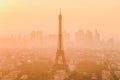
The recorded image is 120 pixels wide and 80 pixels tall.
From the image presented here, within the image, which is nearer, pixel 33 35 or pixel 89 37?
pixel 33 35

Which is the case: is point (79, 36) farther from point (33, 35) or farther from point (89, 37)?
point (33, 35)

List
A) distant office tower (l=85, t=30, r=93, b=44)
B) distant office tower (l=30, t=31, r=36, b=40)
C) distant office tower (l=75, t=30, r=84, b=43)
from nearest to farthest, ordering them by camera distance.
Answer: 1. distant office tower (l=30, t=31, r=36, b=40)
2. distant office tower (l=85, t=30, r=93, b=44)
3. distant office tower (l=75, t=30, r=84, b=43)

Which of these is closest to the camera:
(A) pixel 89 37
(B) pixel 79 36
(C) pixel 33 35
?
(C) pixel 33 35

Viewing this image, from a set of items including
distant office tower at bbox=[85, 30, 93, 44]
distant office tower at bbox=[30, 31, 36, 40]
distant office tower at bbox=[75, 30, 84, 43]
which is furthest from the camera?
distant office tower at bbox=[75, 30, 84, 43]

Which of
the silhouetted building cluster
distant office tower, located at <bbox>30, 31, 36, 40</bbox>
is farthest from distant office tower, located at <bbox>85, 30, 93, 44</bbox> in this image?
distant office tower, located at <bbox>30, 31, 36, 40</bbox>

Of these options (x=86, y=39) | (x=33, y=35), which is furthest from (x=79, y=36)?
(x=33, y=35)

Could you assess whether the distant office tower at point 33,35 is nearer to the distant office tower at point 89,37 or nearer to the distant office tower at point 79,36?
the distant office tower at point 79,36

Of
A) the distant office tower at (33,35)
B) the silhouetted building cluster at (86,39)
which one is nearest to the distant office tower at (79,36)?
the silhouetted building cluster at (86,39)

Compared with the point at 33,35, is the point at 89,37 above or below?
below

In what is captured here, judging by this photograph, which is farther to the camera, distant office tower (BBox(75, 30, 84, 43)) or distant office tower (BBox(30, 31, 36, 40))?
distant office tower (BBox(75, 30, 84, 43))

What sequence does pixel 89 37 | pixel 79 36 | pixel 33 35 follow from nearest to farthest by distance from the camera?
1. pixel 33 35
2. pixel 89 37
3. pixel 79 36

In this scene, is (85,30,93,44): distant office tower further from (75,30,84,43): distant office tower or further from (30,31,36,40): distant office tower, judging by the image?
(30,31,36,40): distant office tower
